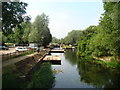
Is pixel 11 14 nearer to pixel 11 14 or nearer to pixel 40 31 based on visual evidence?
pixel 11 14

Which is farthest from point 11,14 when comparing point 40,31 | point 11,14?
point 40,31

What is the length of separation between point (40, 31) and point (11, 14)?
37.3m

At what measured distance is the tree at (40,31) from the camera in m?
57.3

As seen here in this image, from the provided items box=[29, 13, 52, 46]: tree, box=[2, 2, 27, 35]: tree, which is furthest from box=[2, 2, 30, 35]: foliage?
box=[29, 13, 52, 46]: tree

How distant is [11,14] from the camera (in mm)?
20641

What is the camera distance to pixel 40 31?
57.9 metres

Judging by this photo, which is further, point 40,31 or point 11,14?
point 40,31

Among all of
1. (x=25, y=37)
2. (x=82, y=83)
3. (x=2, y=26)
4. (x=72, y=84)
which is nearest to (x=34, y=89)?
(x=72, y=84)

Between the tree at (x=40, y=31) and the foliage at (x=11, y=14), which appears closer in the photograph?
the foliage at (x=11, y=14)

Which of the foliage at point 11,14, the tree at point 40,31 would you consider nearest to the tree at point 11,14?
the foliage at point 11,14

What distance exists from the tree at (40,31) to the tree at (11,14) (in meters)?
33.8

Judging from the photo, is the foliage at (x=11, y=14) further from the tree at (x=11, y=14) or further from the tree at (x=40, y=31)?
the tree at (x=40, y=31)

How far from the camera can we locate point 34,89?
47.6ft

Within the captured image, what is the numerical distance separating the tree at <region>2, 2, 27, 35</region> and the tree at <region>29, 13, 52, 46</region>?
33772mm
